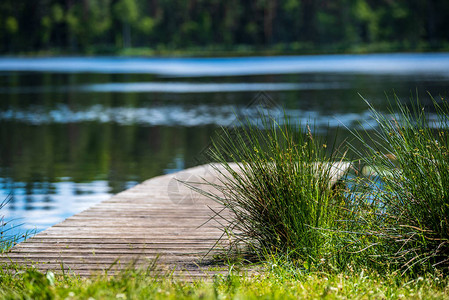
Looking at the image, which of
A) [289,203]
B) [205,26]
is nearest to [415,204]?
[289,203]

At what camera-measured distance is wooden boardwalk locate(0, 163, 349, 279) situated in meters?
4.01

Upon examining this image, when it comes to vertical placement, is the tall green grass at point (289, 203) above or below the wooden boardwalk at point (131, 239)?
above

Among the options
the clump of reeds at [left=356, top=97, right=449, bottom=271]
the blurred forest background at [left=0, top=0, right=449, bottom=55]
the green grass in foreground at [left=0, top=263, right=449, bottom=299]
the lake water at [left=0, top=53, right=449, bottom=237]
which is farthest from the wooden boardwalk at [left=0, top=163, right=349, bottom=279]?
the blurred forest background at [left=0, top=0, right=449, bottom=55]

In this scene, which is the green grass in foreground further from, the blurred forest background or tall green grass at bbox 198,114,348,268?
the blurred forest background

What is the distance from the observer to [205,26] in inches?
2990

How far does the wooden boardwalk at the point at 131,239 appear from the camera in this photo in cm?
401

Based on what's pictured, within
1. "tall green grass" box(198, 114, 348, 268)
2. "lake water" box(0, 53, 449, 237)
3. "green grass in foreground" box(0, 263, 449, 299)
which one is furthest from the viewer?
"lake water" box(0, 53, 449, 237)

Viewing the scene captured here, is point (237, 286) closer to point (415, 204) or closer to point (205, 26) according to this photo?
point (415, 204)

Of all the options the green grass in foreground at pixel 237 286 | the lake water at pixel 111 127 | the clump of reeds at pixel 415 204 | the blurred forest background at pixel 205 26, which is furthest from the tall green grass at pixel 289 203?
the blurred forest background at pixel 205 26

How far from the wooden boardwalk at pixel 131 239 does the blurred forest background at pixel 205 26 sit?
6499cm

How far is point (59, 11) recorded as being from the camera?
7612cm

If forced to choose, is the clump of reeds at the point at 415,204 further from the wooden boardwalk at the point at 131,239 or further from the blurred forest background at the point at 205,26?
the blurred forest background at the point at 205,26

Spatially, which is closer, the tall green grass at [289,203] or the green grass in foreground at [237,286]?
the green grass in foreground at [237,286]

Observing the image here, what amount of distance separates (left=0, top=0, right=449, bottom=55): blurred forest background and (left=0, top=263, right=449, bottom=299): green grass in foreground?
6682 cm
